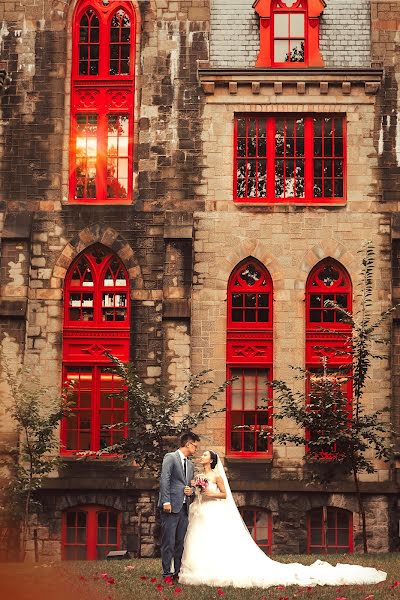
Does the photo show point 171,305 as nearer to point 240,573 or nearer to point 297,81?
point 297,81

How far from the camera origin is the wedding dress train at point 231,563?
11.0 meters

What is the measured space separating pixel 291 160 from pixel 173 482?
39.9ft

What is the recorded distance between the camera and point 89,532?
67.5 feet

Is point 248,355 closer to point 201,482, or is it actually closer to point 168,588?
point 201,482

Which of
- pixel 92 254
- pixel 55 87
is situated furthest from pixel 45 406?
pixel 55 87

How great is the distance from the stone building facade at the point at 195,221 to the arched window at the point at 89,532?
2.0 inches

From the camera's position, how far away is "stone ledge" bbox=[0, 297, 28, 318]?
21031 mm

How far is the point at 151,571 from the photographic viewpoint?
12.6 meters

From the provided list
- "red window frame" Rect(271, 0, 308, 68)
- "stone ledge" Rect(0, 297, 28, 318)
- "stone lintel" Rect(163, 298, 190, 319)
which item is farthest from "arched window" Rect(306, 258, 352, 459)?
"stone ledge" Rect(0, 297, 28, 318)

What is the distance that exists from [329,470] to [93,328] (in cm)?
676

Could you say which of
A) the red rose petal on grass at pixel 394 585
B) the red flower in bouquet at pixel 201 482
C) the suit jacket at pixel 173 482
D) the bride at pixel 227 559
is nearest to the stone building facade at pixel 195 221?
the bride at pixel 227 559

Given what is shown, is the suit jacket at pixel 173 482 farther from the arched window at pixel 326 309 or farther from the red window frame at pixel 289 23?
the red window frame at pixel 289 23

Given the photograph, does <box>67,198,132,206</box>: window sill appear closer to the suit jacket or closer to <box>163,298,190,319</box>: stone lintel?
<box>163,298,190,319</box>: stone lintel

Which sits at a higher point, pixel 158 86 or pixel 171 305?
pixel 158 86
